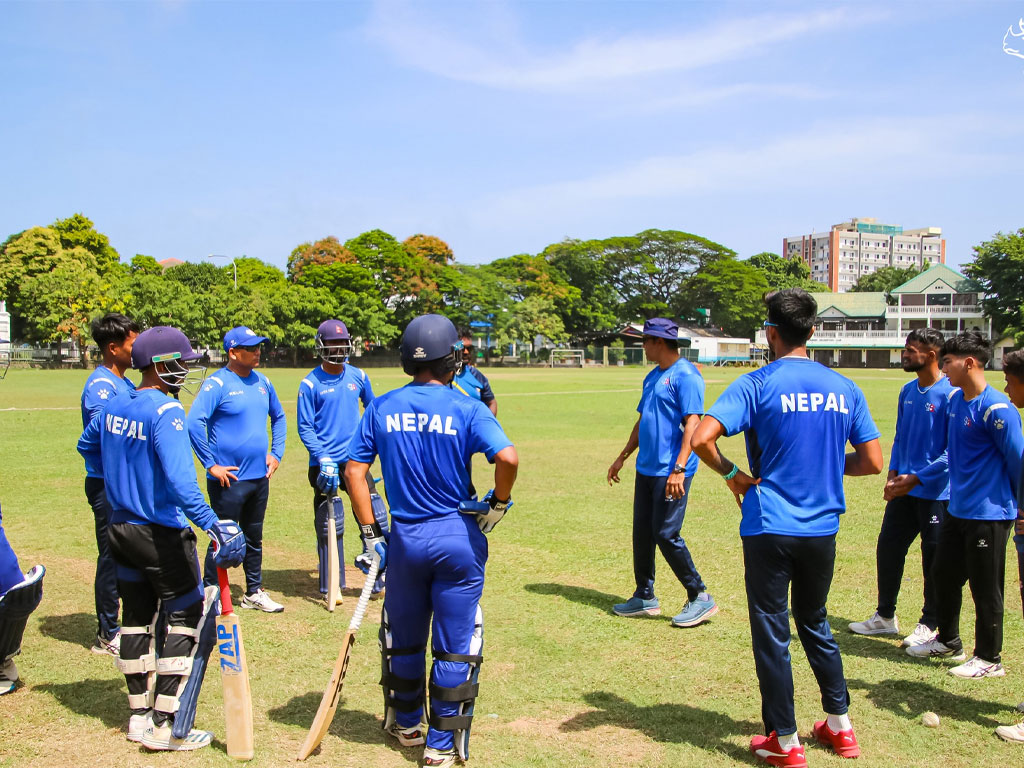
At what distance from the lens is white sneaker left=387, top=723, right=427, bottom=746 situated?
4.53 metres

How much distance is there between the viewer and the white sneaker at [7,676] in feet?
17.0

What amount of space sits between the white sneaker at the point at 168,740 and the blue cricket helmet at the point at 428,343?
237 cm

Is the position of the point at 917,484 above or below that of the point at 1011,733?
above

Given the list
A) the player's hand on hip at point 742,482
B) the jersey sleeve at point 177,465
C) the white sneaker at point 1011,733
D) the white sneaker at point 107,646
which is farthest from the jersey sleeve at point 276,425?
the white sneaker at point 1011,733

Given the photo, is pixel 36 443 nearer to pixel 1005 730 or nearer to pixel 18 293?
pixel 1005 730

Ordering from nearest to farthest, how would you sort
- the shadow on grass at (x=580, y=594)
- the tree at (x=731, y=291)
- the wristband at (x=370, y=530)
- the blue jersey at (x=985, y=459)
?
the wristband at (x=370, y=530) → the blue jersey at (x=985, y=459) → the shadow on grass at (x=580, y=594) → the tree at (x=731, y=291)

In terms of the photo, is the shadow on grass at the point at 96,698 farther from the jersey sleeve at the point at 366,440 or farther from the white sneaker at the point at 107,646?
the jersey sleeve at the point at 366,440

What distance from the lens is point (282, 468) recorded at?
49.3 feet

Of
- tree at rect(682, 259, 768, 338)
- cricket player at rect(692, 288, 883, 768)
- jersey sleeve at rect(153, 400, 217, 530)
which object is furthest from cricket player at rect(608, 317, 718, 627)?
tree at rect(682, 259, 768, 338)

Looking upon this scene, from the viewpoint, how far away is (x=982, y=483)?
5.55m

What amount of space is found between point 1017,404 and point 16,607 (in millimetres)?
6545

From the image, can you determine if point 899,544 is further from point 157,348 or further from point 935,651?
point 157,348

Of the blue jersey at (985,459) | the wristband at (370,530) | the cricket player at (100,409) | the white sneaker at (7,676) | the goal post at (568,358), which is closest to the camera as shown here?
the wristband at (370,530)

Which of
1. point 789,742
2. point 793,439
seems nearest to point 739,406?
A: point 793,439
